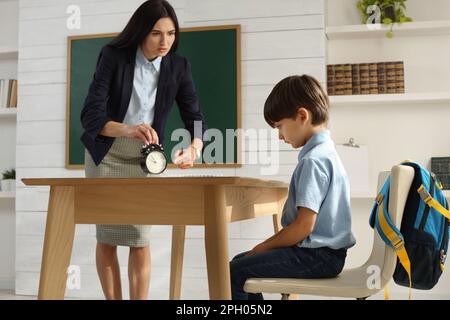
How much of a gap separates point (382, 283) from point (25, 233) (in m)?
2.93

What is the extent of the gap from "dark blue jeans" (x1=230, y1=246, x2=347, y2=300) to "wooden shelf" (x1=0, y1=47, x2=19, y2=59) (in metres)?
3.04

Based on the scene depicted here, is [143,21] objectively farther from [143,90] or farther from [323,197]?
[323,197]

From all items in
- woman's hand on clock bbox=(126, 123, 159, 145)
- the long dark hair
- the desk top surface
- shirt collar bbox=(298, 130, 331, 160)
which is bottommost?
the desk top surface

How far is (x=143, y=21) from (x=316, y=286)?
119 cm

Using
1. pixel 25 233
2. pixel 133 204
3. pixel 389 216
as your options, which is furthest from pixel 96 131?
pixel 25 233

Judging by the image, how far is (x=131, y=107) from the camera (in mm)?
2326

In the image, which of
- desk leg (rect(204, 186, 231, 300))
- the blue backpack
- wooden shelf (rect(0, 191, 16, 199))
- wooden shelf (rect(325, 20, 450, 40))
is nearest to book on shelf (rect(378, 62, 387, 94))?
wooden shelf (rect(325, 20, 450, 40))

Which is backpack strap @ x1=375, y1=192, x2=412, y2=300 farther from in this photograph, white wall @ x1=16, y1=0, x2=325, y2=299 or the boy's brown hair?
white wall @ x1=16, y1=0, x2=325, y2=299

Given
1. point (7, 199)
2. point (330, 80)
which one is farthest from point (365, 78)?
point (7, 199)

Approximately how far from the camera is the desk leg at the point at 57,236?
5.24 ft

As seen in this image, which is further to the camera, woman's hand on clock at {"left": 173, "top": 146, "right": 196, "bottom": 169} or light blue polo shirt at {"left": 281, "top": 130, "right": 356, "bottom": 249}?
woman's hand on clock at {"left": 173, "top": 146, "right": 196, "bottom": 169}

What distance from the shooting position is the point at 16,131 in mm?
4164

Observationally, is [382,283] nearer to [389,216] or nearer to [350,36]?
[389,216]

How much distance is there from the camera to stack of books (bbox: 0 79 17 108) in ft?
13.6
